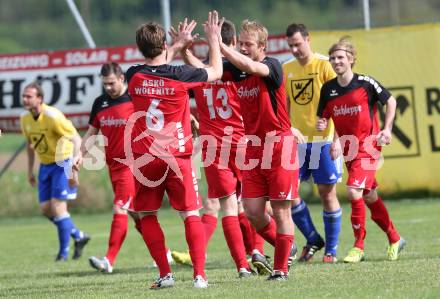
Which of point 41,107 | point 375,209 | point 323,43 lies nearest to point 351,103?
point 375,209

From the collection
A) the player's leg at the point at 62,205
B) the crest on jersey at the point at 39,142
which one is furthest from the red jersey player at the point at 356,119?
the crest on jersey at the point at 39,142

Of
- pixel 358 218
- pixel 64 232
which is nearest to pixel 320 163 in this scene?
pixel 358 218

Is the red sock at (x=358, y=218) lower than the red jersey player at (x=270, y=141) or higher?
lower

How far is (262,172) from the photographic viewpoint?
859 centimetres

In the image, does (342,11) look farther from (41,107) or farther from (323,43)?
(41,107)

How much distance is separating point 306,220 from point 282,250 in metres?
2.62

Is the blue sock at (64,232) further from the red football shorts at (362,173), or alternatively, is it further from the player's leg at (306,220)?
the red football shorts at (362,173)

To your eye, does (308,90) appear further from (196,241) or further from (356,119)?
(196,241)

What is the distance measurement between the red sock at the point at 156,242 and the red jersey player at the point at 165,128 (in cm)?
3

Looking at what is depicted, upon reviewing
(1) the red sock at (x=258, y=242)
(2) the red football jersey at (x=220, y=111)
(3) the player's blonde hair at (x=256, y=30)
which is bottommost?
(1) the red sock at (x=258, y=242)

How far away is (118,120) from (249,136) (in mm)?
2911

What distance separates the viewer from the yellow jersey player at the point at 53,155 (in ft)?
43.3

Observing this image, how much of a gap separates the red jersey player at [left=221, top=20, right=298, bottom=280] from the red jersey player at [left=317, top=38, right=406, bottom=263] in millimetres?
1706

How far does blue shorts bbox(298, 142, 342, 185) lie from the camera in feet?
35.4
